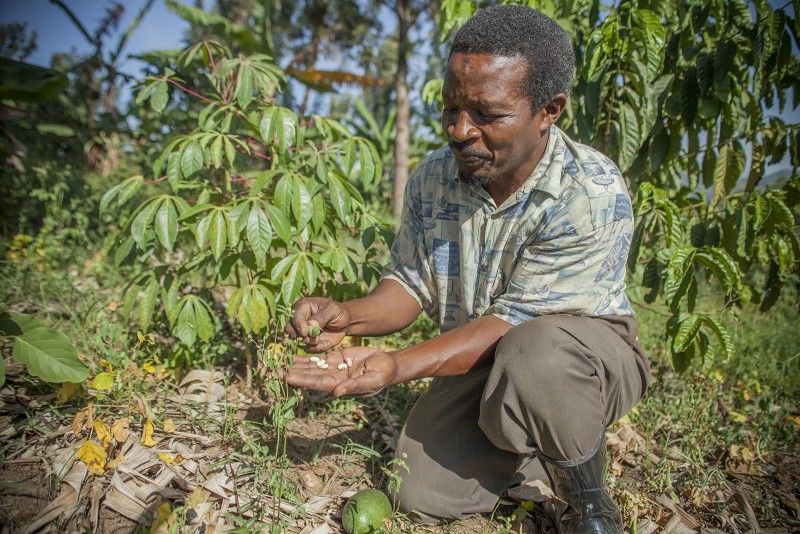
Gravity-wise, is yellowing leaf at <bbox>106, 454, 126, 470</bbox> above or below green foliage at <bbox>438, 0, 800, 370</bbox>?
below

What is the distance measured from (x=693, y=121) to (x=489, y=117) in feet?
4.29

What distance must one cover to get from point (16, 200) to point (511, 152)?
154 inches

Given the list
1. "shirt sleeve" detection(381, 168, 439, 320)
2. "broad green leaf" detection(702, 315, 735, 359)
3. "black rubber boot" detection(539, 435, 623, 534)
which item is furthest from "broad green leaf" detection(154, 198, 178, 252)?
"broad green leaf" detection(702, 315, 735, 359)

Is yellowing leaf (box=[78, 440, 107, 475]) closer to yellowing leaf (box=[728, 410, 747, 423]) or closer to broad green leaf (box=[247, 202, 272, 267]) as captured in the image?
broad green leaf (box=[247, 202, 272, 267])

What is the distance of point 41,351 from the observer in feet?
5.16

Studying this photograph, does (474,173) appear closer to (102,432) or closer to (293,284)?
(293,284)

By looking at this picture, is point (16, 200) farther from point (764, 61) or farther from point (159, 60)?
point (764, 61)

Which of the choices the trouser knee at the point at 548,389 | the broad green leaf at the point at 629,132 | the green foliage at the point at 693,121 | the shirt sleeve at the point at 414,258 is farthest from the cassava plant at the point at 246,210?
the broad green leaf at the point at 629,132

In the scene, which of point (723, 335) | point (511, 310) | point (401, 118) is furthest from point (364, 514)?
point (401, 118)

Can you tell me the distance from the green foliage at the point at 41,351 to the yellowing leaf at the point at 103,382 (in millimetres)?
93

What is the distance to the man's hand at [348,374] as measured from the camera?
140cm

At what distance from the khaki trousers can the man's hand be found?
29 centimetres

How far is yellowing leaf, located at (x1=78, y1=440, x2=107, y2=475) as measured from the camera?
146 centimetres

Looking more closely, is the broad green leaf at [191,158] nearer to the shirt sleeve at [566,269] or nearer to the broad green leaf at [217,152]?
the broad green leaf at [217,152]
